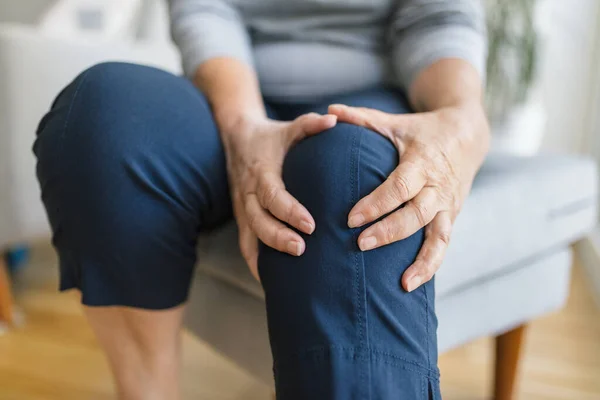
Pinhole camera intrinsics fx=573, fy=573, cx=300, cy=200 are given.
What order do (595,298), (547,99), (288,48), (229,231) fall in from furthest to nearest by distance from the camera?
(547,99), (595,298), (288,48), (229,231)

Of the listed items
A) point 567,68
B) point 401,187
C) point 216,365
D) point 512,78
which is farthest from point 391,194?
point 567,68

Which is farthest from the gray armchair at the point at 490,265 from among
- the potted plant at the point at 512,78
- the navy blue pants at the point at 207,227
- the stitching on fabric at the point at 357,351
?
the potted plant at the point at 512,78

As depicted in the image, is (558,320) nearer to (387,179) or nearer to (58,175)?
(387,179)

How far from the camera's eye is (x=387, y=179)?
1.38 feet

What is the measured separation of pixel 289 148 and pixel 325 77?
241 mm

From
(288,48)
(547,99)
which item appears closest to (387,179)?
(288,48)

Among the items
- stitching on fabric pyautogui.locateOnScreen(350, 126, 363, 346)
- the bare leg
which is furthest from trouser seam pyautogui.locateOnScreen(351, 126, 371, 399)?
the bare leg

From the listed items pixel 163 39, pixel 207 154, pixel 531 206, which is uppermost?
pixel 163 39

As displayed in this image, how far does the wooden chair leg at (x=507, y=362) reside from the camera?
2.74 feet

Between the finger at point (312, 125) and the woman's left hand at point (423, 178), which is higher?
the finger at point (312, 125)

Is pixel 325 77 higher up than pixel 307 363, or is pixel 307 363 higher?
pixel 325 77

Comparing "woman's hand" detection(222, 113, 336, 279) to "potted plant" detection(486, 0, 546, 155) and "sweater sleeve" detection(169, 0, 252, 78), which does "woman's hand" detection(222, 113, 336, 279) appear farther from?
"potted plant" detection(486, 0, 546, 155)

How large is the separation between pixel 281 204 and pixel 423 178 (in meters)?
0.11

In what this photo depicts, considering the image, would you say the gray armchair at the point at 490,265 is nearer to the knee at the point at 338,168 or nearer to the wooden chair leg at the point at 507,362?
the wooden chair leg at the point at 507,362
